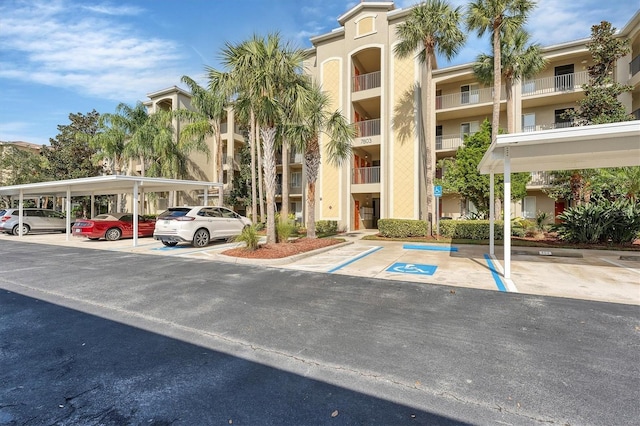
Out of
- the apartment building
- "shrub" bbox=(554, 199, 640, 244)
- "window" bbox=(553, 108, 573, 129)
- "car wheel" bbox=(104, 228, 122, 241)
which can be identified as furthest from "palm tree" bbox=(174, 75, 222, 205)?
"window" bbox=(553, 108, 573, 129)

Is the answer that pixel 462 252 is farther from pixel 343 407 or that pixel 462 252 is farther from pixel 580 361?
pixel 343 407

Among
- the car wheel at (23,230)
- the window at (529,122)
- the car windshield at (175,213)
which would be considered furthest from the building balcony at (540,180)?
the car wheel at (23,230)

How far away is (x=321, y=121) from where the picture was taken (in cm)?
1345

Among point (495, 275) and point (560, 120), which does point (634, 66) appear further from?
point (495, 275)

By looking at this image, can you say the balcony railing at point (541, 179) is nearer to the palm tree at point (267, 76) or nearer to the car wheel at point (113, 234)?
the palm tree at point (267, 76)

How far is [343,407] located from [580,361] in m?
2.71

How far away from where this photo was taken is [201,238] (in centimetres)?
1275

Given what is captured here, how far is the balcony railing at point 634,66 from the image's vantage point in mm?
18016

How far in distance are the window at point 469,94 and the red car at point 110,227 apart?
2233 centimetres

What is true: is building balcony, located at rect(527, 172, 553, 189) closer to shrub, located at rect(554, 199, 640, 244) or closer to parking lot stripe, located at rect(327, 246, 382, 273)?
shrub, located at rect(554, 199, 640, 244)

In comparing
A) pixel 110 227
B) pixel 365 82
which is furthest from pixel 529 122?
pixel 110 227

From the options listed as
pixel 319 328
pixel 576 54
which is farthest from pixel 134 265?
pixel 576 54

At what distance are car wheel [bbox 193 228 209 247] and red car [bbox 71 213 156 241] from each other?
6.16 metres

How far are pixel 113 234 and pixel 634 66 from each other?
102ft
